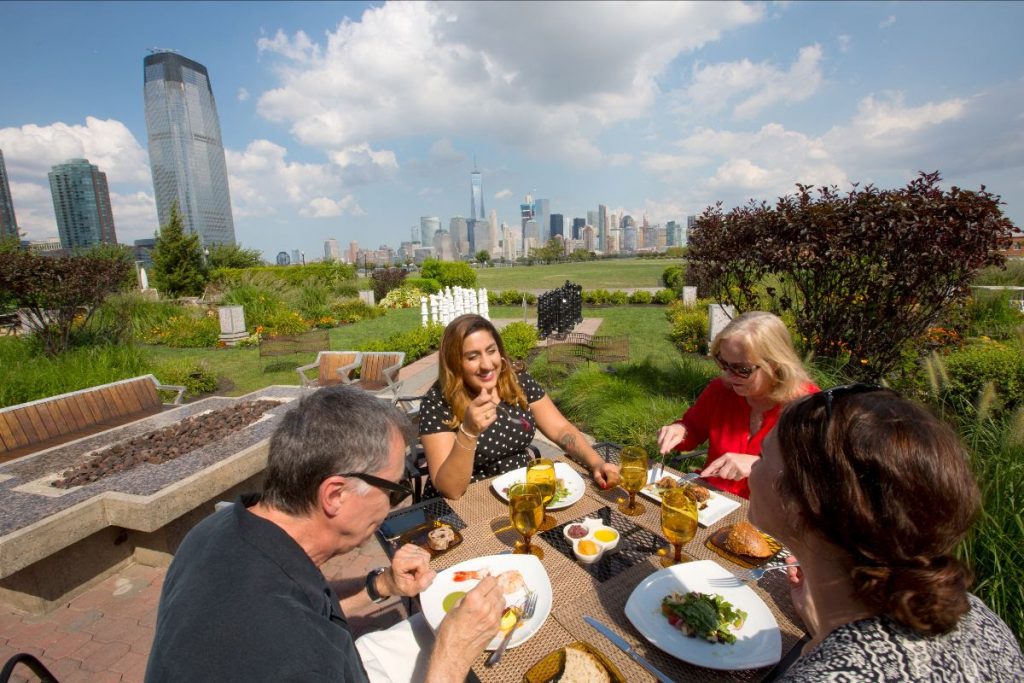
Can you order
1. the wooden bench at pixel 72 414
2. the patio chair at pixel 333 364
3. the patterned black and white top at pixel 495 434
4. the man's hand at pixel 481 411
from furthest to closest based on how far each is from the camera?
the patio chair at pixel 333 364 < the wooden bench at pixel 72 414 < the patterned black and white top at pixel 495 434 < the man's hand at pixel 481 411

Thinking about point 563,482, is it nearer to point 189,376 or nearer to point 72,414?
point 72,414

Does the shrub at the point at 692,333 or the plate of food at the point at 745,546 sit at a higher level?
the plate of food at the point at 745,546

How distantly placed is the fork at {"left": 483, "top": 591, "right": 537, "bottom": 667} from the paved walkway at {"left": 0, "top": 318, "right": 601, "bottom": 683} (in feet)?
4.78

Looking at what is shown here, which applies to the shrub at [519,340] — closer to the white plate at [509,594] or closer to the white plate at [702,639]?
the white plate at [509,594]

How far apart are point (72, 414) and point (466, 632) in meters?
6.47

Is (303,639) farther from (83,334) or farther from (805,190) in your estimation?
(83,334)

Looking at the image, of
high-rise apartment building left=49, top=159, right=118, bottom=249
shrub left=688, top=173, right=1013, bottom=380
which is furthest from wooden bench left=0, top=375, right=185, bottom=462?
high-rise apartment building left=49, top=159, right=118, bottom=249

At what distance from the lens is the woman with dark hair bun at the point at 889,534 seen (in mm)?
910

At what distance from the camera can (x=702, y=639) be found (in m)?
1.36

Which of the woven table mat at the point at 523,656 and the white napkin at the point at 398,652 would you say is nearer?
the woven table mat at the point at 523,656

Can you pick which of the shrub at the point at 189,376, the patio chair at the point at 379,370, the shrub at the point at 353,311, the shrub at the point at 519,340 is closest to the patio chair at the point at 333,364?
the patio chair at the point at 379,370

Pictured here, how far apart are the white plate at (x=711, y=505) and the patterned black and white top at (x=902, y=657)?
936 millimetres

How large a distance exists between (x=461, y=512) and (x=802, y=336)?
5.53m

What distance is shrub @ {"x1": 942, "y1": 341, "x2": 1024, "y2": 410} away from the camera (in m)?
4.54
